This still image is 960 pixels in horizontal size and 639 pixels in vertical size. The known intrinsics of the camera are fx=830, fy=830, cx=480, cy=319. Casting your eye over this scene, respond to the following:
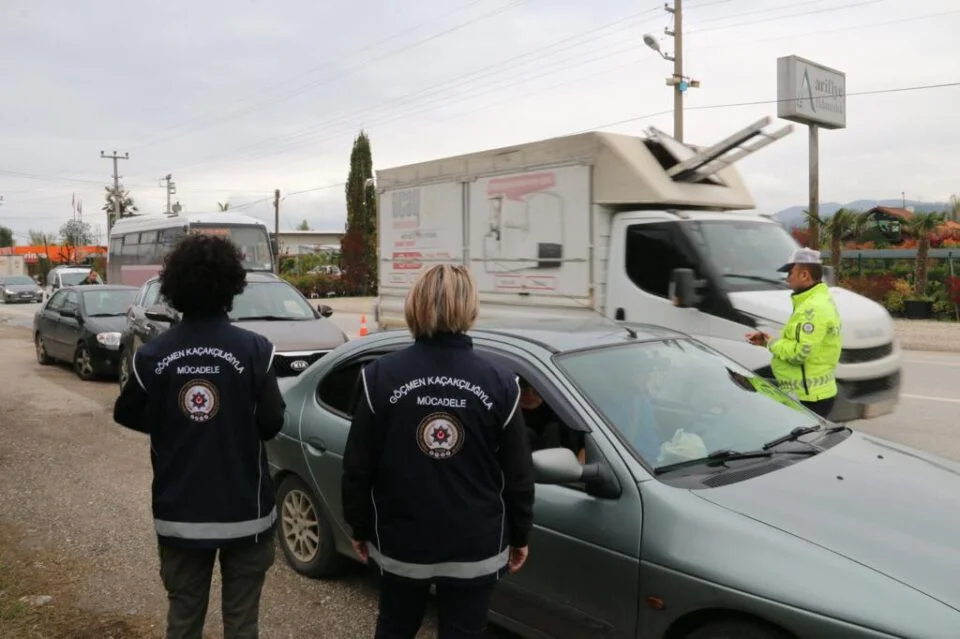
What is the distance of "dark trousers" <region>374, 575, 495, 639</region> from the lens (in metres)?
2.48

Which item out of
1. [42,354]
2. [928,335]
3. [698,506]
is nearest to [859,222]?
[928,335]

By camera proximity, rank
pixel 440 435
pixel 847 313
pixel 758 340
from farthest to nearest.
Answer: pixel 847 313
pixel 758 340
pixel 440 435

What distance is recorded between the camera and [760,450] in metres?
3.39

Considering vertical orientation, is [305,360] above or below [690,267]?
below

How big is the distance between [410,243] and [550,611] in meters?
8.13

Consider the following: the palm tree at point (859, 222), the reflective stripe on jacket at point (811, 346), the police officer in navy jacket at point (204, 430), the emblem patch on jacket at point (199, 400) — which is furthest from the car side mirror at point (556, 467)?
the palm tree at point (859, 222)

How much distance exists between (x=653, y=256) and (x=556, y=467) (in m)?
5.39

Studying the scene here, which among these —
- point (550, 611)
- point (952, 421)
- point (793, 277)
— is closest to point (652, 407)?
point (550, 611)

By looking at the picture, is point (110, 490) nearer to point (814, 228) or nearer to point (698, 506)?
point (698, 506)

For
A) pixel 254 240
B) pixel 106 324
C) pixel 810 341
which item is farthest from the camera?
pixel 254 240

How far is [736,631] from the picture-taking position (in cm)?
258

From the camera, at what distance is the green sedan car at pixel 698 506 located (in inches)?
97.7

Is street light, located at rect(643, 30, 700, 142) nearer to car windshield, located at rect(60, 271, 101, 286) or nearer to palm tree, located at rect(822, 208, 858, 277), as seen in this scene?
palm tree, located at rect(822, 208, 858, 277)

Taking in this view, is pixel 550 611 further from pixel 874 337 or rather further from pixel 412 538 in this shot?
pixel 874 337
